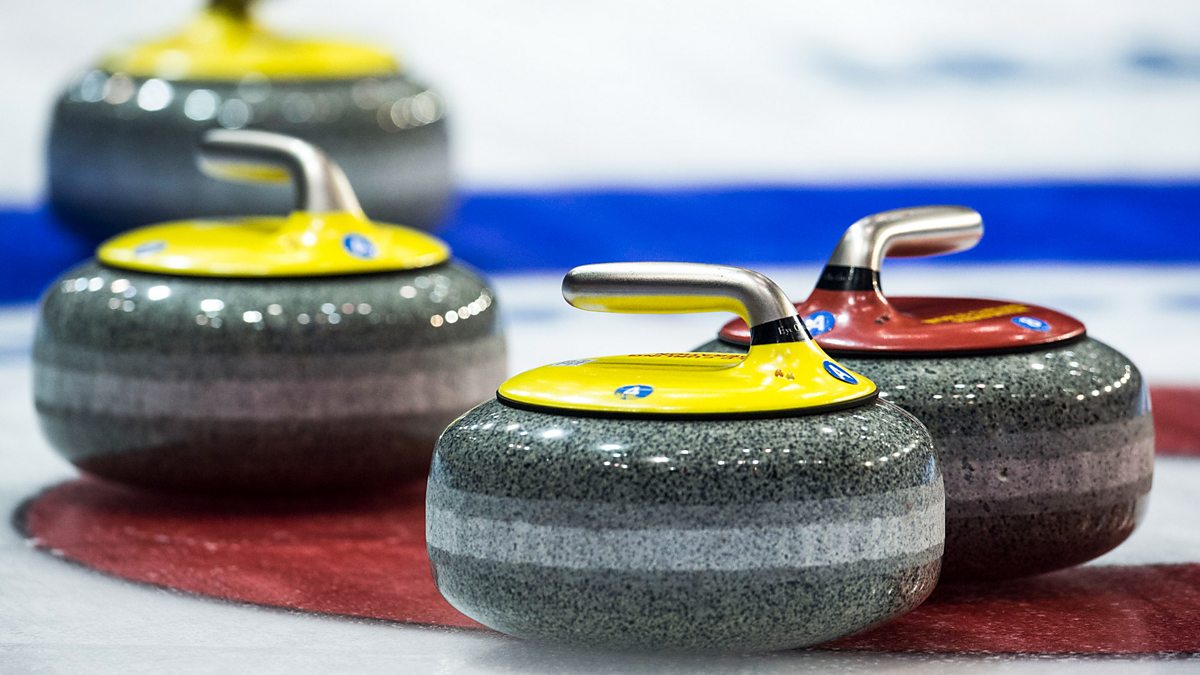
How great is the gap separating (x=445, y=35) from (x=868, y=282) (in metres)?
4.03

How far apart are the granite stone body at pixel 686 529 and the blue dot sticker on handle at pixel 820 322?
0.26 metres

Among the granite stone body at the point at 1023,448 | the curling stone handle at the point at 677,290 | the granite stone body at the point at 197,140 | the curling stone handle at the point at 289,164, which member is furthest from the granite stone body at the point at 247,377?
the granite stone body at the point at 197,140

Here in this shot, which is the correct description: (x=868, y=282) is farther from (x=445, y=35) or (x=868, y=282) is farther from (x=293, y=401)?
(x=445, y=35)

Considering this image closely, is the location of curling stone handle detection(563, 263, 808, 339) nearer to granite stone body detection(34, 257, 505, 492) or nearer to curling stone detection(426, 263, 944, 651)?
curling stone detection(426, 263, 944, 651)

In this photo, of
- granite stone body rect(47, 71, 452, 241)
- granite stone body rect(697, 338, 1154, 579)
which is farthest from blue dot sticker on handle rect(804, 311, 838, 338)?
granite stone body rect(47, 71, 452, 241)

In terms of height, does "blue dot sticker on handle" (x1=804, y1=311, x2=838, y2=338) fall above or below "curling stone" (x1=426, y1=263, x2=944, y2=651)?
above

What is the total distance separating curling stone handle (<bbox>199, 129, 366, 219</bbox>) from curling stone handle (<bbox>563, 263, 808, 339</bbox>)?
693 millimetres

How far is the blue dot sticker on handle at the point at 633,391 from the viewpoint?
1.43 metres

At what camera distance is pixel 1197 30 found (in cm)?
561

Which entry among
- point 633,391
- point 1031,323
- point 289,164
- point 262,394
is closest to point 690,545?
point 633,391

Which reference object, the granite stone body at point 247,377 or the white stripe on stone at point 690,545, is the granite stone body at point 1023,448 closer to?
the white stripe on stone at point 690,545

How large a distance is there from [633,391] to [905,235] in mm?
442

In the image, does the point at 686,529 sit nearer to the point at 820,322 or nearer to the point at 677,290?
the point at 677,290

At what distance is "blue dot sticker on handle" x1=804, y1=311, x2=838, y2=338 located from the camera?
1.71m
